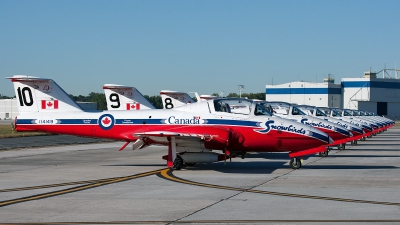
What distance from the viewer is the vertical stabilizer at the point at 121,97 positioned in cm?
2946

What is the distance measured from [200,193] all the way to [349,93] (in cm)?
8997

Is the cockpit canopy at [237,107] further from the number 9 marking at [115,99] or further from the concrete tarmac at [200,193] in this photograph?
the number 9 marking at [115,99]

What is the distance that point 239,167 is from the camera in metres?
20.4

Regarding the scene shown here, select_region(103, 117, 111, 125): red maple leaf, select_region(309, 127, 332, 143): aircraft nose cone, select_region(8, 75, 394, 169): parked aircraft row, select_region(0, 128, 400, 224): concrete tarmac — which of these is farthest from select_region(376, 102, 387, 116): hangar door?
select_region(103, 117, 111, 125): red maple leaf

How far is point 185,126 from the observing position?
64.0 ft

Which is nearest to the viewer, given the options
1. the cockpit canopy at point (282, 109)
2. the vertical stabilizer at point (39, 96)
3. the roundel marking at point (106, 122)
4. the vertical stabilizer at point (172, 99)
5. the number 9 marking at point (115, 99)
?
the roundel marking at point (106, 122)

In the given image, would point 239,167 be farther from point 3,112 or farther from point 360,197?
point 3,112

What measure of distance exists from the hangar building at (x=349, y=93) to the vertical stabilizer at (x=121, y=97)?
71.3 meters

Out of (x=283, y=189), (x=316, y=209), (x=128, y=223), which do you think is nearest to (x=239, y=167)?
(x=283, y=189)

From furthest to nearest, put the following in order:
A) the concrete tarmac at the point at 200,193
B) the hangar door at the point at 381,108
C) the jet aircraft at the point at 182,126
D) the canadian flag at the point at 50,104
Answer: the hangar door at the point at 381,108
the canadian flag at the point at 50,104
the jet aircraft at the point at 182,126
the concrete tarmac at the point at 200,193

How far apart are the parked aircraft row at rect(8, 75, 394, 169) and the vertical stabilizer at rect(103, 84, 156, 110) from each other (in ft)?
27.9

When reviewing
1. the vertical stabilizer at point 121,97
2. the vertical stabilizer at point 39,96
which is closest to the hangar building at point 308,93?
the vertical stabilizer at point 121,97

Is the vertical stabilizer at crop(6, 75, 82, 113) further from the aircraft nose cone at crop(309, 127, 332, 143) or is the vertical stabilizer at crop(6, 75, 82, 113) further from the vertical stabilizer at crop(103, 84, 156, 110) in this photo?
the vertical stabilizer at crop(103, 84, 156, 110)

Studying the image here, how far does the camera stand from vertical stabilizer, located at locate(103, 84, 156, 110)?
29.5 m
